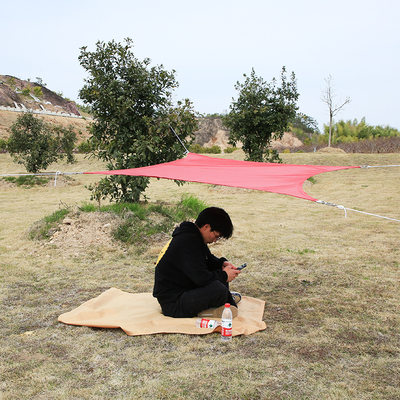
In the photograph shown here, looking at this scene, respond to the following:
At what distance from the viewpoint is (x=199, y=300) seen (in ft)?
11.9

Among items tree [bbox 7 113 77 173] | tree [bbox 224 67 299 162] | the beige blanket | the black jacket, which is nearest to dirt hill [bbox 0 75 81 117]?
tree [bbox 7 113 77 173]

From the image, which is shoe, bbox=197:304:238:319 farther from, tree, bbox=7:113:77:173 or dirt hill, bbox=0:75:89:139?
dirt hill, bbox=0:75:89:139

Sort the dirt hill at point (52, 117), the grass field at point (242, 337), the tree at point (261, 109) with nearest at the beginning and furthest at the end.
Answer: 1. the grass field at point (242, 337)
2. the tree at point (261, 109)
3. the dirt hill at point (52, 117)

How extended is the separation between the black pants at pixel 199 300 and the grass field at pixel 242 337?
31 centimetres

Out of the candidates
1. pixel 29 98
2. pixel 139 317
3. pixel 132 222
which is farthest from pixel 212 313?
pixel 29 98

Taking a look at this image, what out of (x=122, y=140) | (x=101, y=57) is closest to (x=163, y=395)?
(x=122, y=140)

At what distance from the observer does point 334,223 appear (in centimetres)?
902

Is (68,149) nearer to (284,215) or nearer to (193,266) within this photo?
(284,215)

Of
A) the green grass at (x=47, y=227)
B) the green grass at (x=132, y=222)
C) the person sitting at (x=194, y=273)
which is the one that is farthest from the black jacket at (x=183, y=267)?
the green grass at (x=47, y=227)

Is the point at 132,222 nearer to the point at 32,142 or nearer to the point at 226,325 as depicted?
the point at 226,325

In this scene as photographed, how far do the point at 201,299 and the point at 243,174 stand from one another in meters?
1.58

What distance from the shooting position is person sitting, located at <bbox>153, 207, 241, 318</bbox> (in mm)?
3521

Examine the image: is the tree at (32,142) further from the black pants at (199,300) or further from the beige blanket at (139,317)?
the black pants at (199,300)

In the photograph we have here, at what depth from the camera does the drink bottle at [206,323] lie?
3.58 meters
